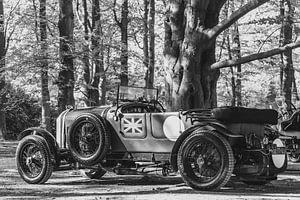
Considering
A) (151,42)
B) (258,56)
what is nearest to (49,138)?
(258,56)

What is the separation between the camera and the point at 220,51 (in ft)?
110

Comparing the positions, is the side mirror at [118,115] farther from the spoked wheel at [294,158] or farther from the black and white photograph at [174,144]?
the spoked wheel at [294,158]

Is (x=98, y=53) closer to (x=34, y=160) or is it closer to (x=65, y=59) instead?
(x=65, y=59)

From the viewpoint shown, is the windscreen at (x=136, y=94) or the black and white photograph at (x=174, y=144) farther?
the windscreen at (x=136, y=94)

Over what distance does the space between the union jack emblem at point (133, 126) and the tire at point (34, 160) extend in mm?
1572

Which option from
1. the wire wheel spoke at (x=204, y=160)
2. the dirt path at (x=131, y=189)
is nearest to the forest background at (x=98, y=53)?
the dirt path at (x=131, y=189)

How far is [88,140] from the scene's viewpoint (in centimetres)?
873

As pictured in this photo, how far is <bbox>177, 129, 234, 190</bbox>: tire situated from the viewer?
7355 millimetres

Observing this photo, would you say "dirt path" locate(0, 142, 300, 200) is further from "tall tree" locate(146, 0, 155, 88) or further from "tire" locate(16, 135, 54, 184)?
"tall tree" locate(146, 0, 155, 88)

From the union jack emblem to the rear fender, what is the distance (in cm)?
85

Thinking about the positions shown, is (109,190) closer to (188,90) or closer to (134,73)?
(188,90)

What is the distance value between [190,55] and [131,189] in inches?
162

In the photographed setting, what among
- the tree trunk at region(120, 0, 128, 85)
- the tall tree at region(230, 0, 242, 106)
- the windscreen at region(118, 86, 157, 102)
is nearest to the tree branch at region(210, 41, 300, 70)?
the windscreen at region(118, 86, 157, 102)

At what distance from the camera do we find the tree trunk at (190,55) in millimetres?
11250
